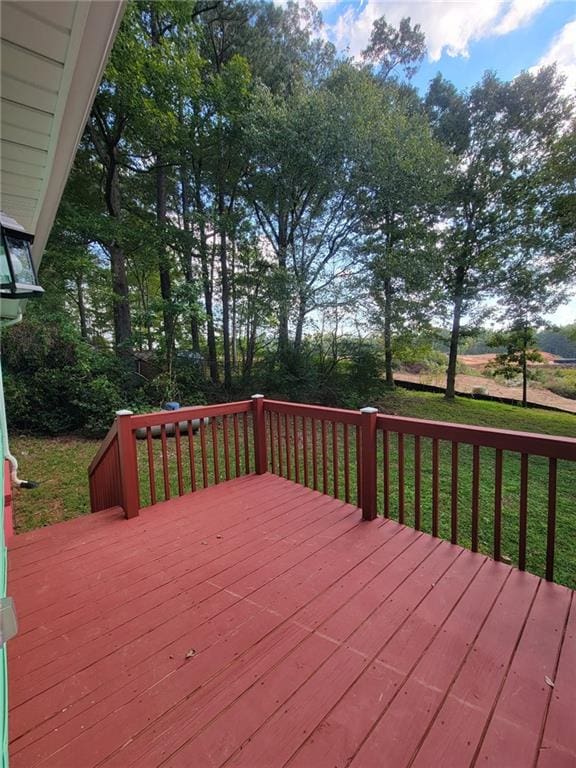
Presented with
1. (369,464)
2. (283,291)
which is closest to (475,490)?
(369,464)

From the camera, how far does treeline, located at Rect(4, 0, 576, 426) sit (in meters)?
7.01

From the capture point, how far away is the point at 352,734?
3.96 feet

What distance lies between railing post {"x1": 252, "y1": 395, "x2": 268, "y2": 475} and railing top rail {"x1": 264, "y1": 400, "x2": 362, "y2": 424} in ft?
0.25

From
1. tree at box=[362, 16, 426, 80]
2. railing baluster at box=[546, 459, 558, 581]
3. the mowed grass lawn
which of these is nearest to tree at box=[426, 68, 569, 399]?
tree at box=[362, 16, 426, 80]

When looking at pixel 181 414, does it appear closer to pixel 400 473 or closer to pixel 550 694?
pixel 400 473

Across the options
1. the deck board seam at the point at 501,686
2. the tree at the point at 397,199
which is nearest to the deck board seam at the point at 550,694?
the deck board seam at the point at 501,686

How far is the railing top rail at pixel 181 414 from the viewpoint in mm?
2822

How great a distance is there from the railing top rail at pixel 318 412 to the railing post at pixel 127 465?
1405mm

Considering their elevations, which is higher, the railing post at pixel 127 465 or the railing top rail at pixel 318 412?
the railing top rail at pixel 318 412

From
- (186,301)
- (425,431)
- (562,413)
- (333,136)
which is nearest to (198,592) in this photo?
(425,431)

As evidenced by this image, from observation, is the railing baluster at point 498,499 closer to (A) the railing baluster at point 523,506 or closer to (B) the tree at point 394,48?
(A) the railing baluster at point 523,506

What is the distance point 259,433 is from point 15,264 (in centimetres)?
252

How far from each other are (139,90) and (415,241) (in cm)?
674

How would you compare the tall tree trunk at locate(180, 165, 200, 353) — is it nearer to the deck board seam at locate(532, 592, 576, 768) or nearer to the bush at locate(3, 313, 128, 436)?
the bush at locate(3, 313, 128, 436)
